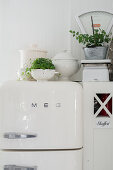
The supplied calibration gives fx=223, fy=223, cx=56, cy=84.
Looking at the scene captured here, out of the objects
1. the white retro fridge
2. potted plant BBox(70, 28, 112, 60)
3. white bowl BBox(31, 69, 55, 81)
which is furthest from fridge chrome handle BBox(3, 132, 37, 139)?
potted plant BBox(70, 28, 112, 60)

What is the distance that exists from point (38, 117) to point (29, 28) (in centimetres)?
103

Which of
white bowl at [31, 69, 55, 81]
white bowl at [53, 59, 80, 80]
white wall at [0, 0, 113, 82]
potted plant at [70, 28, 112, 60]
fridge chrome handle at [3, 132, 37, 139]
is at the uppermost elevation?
white wall at [0, 0, 113, 82]

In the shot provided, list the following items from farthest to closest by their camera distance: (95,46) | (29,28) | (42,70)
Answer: (29,28)
(95,46)
(42,70)

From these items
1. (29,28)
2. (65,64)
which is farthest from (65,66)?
(29,28)

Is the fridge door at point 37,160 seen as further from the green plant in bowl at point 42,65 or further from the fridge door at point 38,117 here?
the green plant in bowl at point 42,65

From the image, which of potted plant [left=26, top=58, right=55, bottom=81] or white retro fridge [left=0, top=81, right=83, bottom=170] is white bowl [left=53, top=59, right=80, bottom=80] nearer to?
potted plant [left=26, top=58, right=55, bottom=81]

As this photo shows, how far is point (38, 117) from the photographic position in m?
1.46

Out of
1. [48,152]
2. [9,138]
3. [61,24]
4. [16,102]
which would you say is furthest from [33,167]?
[61,24]

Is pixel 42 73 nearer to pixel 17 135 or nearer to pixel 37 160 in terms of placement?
pixel 17 135

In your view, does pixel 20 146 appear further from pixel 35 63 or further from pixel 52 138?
pixel 35 63

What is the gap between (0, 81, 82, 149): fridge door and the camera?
1.45m

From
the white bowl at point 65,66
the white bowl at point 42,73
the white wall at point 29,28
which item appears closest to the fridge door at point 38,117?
the white bowl at point 42,73

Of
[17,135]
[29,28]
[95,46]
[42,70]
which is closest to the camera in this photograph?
[17,135]

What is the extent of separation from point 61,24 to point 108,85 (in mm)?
855
